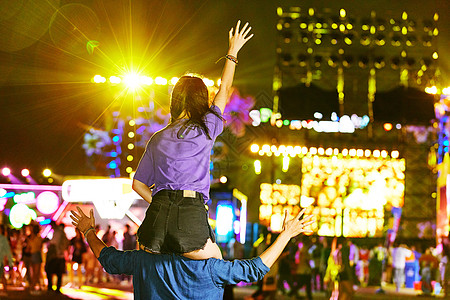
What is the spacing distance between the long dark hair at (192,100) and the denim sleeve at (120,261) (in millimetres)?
760

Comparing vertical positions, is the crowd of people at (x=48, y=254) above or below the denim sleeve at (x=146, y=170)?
below

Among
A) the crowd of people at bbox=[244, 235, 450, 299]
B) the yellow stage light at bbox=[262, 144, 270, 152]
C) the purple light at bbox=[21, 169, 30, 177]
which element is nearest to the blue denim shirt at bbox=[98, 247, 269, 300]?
the crowd of people at bbox=[244, 235, 450, 299]

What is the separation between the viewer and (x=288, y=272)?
58.9 ft

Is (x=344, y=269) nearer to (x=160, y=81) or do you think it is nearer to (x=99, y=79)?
(x=160, y=81)

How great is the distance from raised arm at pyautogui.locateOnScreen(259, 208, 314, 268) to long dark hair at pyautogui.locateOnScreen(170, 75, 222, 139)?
65 cm

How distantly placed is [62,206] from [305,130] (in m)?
12.4

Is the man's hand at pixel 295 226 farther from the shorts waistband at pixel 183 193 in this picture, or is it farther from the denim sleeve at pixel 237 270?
the shorts waistband at pixel 183 193

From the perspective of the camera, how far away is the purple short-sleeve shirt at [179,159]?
130 inches

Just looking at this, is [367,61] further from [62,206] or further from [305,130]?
[62,206]

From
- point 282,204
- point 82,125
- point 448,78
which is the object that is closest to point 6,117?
point 82,125

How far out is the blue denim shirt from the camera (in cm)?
313

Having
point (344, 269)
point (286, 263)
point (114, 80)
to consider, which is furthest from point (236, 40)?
point (114, 80)

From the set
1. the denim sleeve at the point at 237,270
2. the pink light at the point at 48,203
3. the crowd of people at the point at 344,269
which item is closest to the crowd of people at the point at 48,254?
the pink light at the point at 48,203

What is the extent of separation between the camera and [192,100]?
11.2ft
